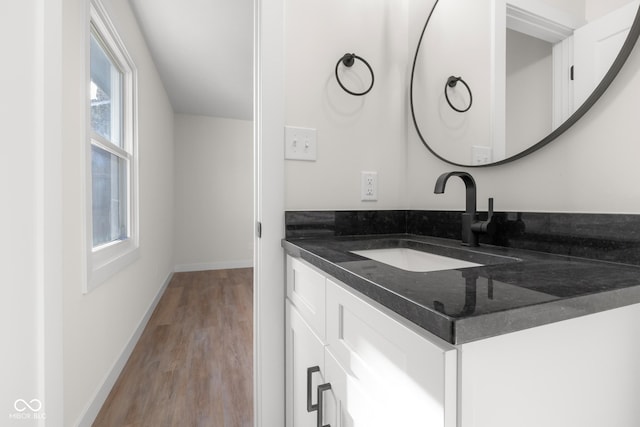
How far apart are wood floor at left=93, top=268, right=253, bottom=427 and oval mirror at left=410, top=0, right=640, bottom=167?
1605mm

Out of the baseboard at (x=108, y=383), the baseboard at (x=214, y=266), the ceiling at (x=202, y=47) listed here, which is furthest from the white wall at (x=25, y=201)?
the baseboard at (x=214, y=266)

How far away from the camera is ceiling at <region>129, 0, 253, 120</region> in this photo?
2213 millimetres

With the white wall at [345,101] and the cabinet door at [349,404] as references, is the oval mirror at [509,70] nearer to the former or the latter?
the white wall at [345,101]

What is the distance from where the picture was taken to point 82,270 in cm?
139

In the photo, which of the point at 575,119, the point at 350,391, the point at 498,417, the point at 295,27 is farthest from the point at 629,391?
the point at 295,27

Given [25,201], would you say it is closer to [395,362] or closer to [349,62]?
[395,362]

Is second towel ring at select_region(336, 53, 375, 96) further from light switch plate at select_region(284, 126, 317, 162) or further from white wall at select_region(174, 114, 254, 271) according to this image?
white wall at select_region(174, 114, 254, 271)

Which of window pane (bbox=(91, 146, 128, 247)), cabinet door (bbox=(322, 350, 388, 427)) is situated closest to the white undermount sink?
cabinet door (bbox=(322, 350, 388, 427))

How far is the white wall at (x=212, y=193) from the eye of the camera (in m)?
4.57

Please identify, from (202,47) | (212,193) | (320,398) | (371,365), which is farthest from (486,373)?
(212,193)

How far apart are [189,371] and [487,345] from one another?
2.00 m

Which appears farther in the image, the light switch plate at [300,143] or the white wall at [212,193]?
the white wall at [212,193]

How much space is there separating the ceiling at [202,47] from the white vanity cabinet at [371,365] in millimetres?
2308

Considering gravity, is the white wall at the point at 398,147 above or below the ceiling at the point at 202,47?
below
